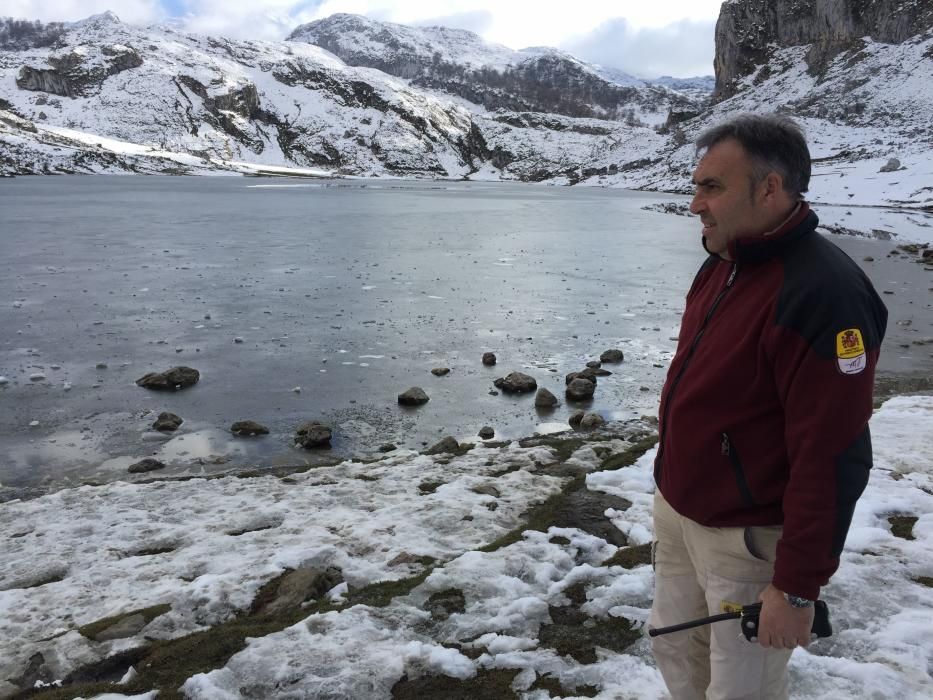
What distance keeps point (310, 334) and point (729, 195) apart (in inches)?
670

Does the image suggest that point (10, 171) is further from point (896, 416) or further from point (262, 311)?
point (896, 416)

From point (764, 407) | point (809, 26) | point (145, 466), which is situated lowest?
point (145, 466)

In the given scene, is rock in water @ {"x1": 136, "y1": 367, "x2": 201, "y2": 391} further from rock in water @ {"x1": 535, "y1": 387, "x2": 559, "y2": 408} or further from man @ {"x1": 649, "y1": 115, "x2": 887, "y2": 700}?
man @ {"x1": 649, "y1": 115, "x2": 887, "y2": 700}

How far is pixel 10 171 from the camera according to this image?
143250 millimetres

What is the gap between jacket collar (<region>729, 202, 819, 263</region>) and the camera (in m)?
2.71

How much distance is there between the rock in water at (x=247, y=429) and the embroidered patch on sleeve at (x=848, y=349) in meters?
11.4

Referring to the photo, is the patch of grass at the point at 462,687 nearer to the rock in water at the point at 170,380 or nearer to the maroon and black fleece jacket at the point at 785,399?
the maroon and black fleece jacket at the point at 785,399

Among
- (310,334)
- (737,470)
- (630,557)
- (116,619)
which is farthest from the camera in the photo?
(310,334)

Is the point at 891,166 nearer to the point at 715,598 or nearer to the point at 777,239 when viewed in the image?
the point at 777,239

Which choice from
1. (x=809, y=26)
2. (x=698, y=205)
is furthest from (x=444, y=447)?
(x=809, y=26)

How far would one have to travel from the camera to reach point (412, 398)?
13.8 metres

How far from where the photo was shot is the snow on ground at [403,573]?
187 inches

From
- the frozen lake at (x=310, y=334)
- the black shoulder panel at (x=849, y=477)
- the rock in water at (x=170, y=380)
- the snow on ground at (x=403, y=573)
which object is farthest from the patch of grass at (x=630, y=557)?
the rock in water at (x=170, y=380)

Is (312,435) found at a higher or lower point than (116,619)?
lower
